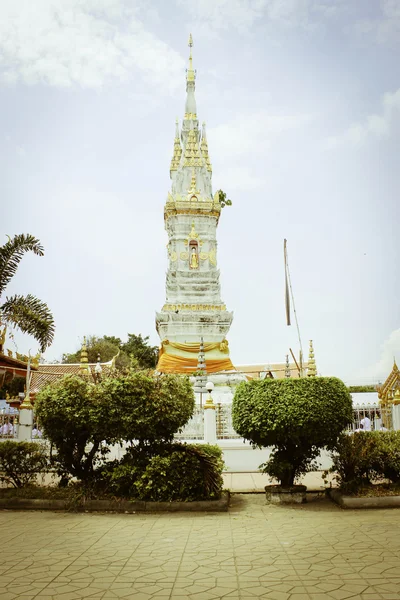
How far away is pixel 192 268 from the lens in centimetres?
3422

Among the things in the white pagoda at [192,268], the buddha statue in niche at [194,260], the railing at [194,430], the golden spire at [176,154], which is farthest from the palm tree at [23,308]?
the golden spire at [176,154]

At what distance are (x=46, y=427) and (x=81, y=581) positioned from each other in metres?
4.81

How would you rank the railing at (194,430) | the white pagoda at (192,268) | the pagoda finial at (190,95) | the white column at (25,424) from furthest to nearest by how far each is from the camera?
1. the pagoda finial at (190,95)
2. the white pagoda at (192,268)
3. the railing at (194,430)
4. the white column at (25,424)

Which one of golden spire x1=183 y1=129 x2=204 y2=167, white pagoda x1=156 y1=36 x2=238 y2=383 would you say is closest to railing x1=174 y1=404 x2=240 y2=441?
white pagoda x1=156 y1=36 x2=238 y2=383

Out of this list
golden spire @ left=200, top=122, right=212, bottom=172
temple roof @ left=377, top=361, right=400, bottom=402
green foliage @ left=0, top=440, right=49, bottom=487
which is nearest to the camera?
green foliage @ left=0, top=440, right=49, bottom=487

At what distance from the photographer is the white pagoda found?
103 ft

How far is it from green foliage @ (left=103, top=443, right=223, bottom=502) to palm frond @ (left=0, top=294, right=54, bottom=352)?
18.5ft

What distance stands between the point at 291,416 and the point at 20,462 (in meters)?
4.88

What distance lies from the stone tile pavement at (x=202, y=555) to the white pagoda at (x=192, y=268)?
2140 cm

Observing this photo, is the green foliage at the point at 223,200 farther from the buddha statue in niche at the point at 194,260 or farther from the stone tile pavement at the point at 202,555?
the stone tile pavement at the point at 202,555

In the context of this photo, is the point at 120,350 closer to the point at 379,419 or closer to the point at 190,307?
the point at 190,307

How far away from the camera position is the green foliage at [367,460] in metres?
9.30

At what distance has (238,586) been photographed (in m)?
4.96

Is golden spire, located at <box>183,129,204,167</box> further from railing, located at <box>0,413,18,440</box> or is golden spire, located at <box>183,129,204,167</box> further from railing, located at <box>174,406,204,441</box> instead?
railing, located at <box>0,413,18,440</box>
